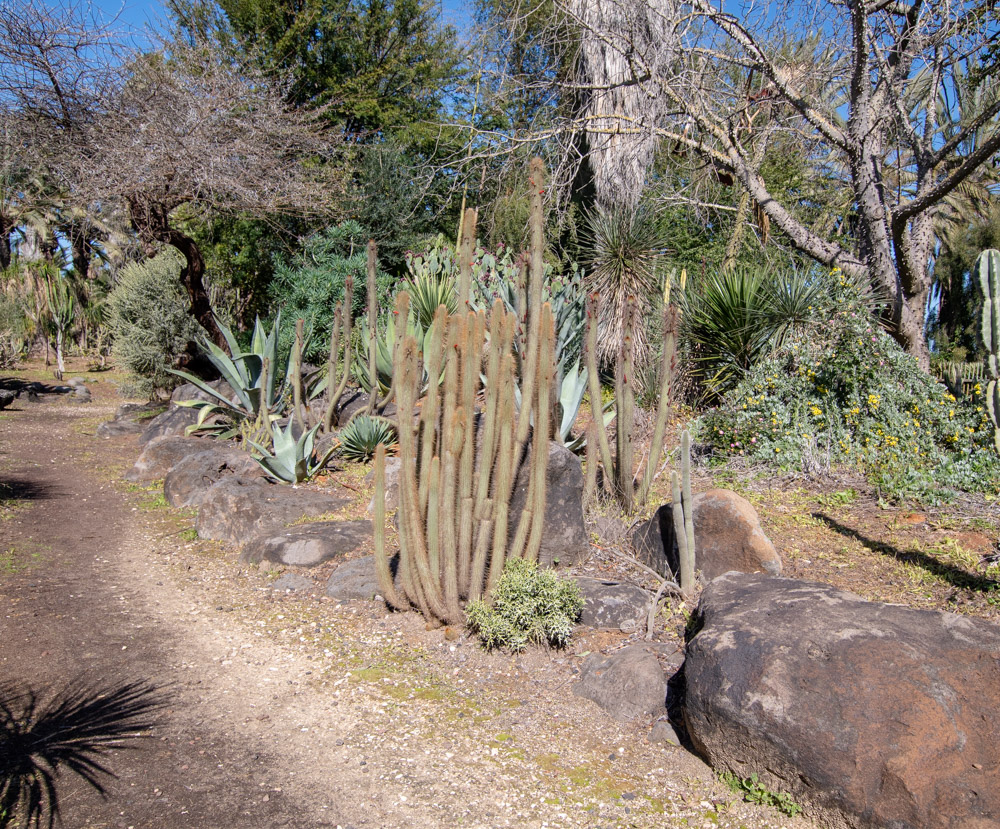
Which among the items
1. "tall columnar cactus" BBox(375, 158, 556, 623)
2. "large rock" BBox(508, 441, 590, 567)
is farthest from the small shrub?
"large rock" BBox(508, 441, 590, 567)

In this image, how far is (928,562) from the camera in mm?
4586

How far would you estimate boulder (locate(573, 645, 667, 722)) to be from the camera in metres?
3.49

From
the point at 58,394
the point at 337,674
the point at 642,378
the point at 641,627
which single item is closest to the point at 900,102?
the point at 642,378

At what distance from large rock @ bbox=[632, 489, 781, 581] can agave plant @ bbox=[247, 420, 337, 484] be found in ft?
11.6

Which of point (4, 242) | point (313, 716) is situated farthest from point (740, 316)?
point (4, 242)

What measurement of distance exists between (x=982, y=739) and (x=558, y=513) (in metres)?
2.61

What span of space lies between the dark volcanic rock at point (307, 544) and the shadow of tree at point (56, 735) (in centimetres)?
169

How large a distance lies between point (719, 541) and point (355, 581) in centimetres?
227

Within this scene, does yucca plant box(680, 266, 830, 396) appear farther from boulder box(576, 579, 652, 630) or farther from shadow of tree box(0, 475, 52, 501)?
shadow of tree box(0, 475, 52, 501)

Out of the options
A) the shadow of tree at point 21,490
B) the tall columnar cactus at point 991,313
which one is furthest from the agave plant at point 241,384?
the tall columnar cactus at point 991,313

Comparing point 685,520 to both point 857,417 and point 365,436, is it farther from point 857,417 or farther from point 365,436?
point 365,436

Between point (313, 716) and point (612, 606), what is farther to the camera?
point (612, 606)

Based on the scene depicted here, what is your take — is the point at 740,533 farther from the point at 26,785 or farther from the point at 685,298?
the point at 685,298

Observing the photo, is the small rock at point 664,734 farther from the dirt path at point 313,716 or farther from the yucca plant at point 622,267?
the yucca plant at point 622,267
